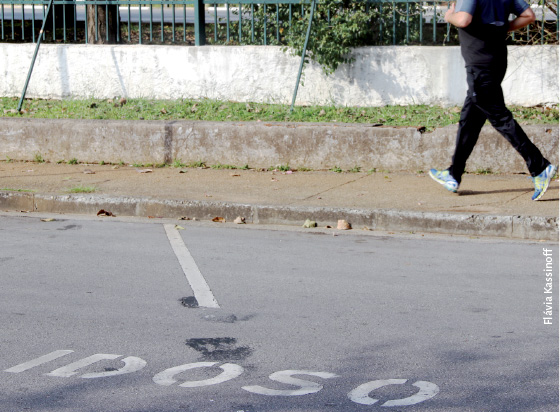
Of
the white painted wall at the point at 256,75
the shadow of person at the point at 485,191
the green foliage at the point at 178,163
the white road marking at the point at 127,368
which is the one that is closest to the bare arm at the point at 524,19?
the shadow of person at the point at 485,191

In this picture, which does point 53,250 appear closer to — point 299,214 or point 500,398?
point 299,214

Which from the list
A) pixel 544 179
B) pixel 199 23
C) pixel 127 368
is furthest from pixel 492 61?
pixel 199 23

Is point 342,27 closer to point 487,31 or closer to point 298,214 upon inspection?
point 487,31

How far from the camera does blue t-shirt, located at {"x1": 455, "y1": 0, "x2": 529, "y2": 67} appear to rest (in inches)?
281

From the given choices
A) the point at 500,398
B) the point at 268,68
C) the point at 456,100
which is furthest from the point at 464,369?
the point at 268,68

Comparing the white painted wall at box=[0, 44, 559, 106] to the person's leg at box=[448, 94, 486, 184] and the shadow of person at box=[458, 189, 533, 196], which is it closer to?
the shadow of person at box=[458, 189, 533, 196]

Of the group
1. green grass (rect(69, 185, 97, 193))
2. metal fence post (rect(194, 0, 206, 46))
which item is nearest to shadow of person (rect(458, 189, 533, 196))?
green grass (rect(69, 185, 97, 193))

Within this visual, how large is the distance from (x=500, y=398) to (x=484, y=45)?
14.2 feet

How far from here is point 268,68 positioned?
1105 centimetres

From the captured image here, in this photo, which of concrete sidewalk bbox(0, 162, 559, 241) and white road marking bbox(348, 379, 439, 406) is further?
concrete sidewalk bbox(0, 162, 559, 241)

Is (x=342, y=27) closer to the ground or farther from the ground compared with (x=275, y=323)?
farther from the ground

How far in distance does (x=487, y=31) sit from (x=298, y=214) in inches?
89.7

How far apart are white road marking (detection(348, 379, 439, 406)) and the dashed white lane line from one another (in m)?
1.48

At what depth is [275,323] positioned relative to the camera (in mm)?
4637
